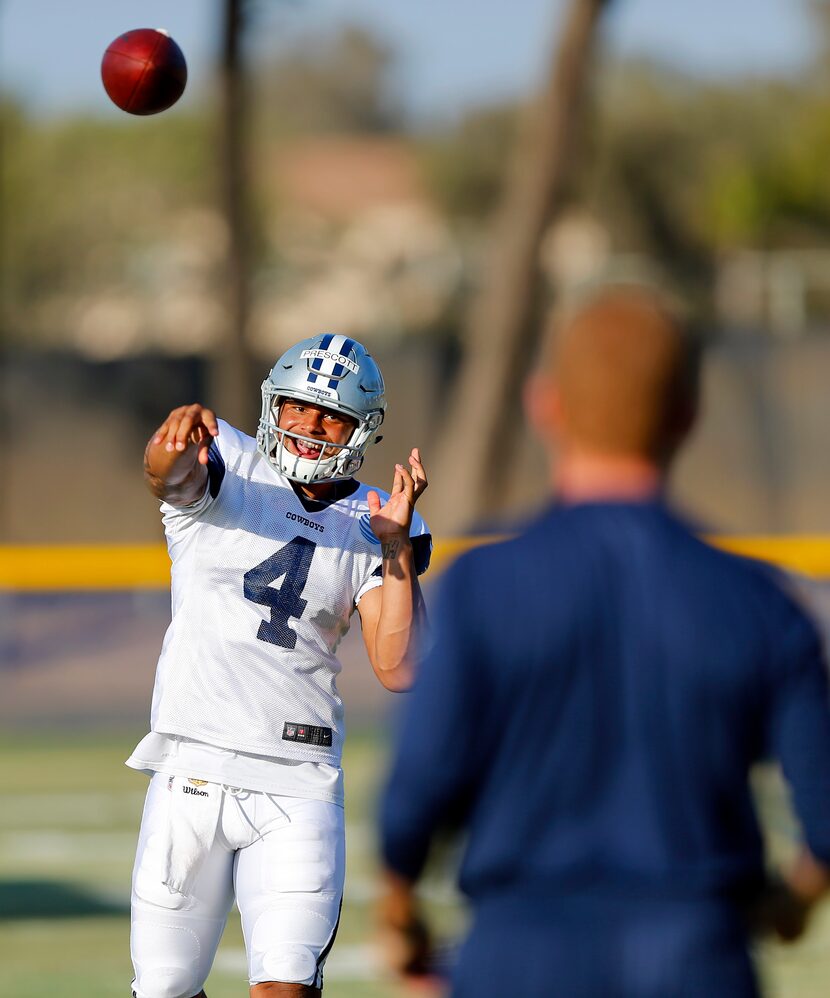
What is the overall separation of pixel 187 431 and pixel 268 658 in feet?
1.83

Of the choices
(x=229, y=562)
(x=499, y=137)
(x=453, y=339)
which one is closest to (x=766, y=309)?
(x=499, y=137)

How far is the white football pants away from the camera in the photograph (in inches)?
161

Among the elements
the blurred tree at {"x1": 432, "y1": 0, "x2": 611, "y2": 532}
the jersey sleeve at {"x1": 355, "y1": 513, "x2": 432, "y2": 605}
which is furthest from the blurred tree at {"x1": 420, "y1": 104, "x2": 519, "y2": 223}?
the jersey sleeve at {"x1": 355, "y1": 513, "x2": 432, "y2": 605}

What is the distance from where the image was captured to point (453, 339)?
59.6ft

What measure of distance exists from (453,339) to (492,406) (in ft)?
4.22

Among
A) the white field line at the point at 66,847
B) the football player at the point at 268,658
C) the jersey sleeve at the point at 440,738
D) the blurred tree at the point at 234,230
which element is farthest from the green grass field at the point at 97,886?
the blurred tree at the point at 234,230

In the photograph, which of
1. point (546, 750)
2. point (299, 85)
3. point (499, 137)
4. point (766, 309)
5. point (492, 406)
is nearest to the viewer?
point (546, 750)

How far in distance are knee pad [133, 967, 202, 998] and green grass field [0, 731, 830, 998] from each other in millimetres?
478

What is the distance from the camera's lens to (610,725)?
248cm

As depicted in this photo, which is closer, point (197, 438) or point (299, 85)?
point (197, 438)

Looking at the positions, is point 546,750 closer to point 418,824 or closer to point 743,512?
point 418,824

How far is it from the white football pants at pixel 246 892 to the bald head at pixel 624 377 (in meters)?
1.86

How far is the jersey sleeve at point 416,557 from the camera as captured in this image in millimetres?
4246

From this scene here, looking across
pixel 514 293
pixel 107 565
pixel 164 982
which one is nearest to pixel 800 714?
pixel 164 982
